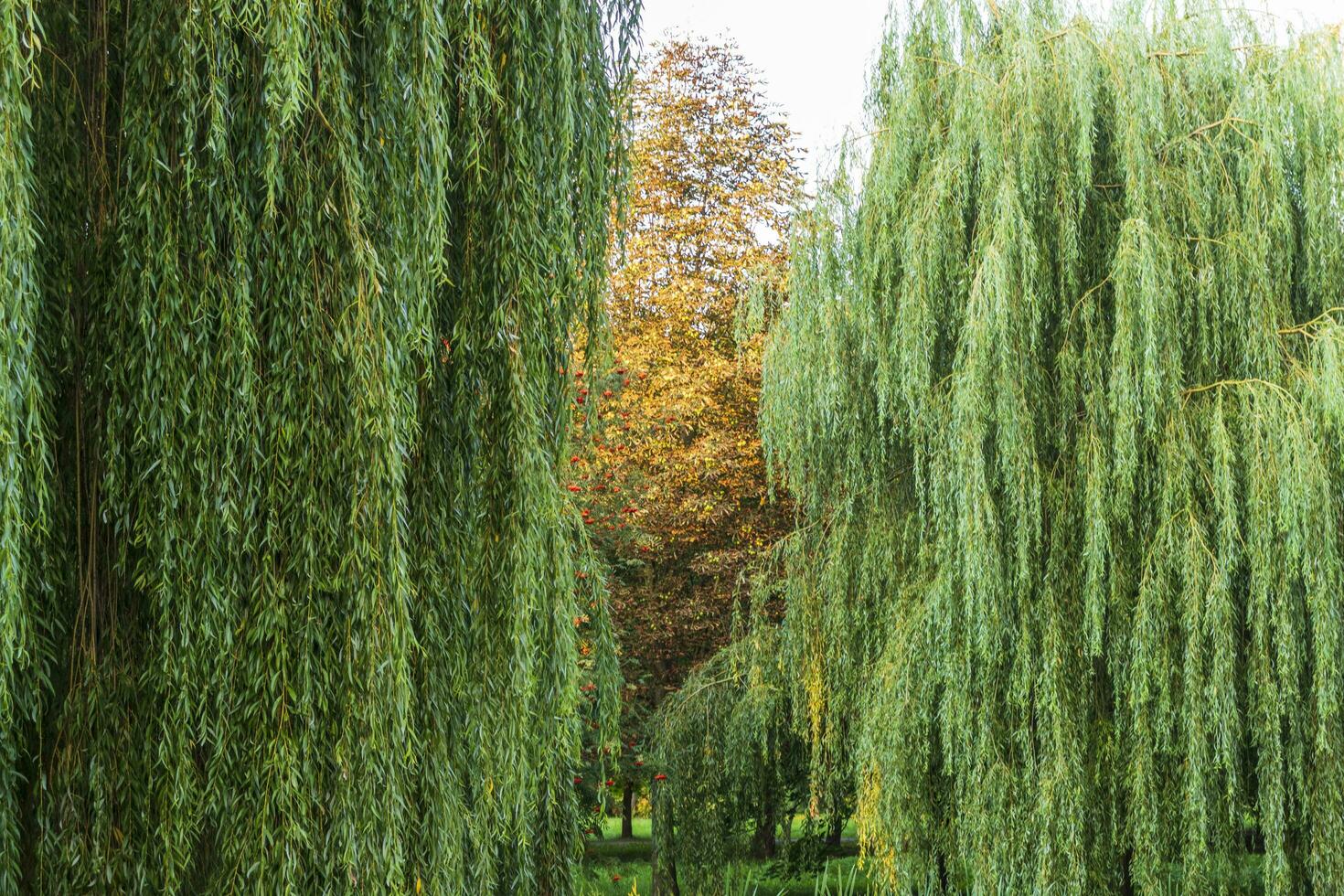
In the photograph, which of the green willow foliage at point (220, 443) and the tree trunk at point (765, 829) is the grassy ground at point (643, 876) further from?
the green willow foliage at point (220, 443)

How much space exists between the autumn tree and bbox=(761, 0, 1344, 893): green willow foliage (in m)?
4.34

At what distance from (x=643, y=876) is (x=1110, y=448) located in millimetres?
9166

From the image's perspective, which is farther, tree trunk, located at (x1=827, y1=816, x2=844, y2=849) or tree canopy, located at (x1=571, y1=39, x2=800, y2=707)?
tree canopy, located at (x1=571, y1=39, x2=800, y2=707)

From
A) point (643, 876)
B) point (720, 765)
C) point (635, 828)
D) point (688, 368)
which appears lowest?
point (635, 828)

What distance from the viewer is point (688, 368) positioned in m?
14.2

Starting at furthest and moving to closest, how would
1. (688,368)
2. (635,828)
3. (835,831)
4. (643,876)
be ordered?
(635,828) < (643,876) < (688,368) < (835,831)

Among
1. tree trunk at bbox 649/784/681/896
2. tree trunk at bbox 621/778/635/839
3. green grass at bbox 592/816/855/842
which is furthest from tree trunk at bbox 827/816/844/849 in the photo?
green grass at bbox 592/816/855/842

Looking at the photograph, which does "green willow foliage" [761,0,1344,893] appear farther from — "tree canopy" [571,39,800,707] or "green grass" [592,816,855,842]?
"green grass" [592,816,855,842]

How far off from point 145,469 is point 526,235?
1191 mm

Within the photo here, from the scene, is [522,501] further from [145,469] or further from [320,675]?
[145,469]

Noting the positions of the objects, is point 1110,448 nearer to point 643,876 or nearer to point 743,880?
point 743,880

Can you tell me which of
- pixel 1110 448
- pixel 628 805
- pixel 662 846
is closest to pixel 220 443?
pixel 1110 448

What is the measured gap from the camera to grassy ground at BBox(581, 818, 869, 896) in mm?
10852

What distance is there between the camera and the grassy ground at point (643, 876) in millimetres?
10852
